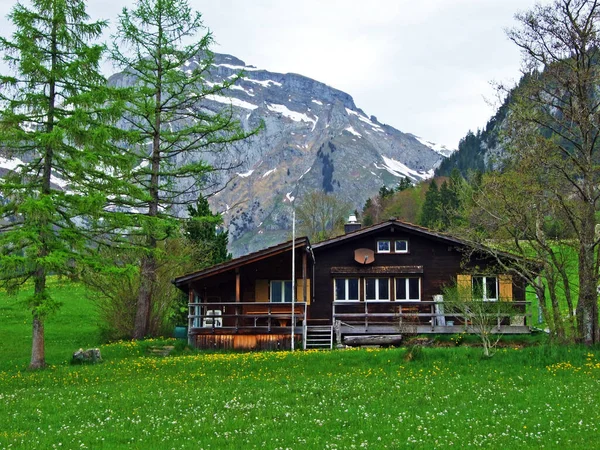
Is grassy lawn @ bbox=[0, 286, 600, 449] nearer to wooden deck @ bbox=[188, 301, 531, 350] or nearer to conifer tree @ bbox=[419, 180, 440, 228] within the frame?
wooden deck @ bbox=[188, 301, 531, 350]

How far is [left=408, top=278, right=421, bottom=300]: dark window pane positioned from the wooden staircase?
5.19 meters

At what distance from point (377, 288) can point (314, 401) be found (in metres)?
20.2

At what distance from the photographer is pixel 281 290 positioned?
120ft

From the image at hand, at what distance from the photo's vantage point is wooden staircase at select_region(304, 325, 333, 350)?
31.4 m

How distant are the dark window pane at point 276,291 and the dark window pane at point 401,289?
251 inches

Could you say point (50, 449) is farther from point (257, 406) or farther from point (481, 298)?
point (481, 298)

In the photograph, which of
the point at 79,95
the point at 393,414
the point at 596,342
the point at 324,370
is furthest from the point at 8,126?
the point at 596,342

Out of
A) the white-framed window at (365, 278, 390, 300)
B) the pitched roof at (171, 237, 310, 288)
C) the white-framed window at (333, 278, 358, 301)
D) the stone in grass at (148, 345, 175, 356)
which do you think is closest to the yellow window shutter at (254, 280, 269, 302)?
the white-framed window at (333, 278, 358, 301)

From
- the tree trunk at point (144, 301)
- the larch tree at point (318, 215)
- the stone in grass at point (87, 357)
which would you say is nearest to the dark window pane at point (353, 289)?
the tree trunk at point (144, 301)

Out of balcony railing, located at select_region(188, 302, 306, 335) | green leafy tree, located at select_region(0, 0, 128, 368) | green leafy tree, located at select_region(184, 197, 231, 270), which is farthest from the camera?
green leafy tree, located at select_region(184, 197, 231, 270)

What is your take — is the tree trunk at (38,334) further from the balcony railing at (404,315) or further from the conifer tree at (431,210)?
the conifer tree at (431,210)

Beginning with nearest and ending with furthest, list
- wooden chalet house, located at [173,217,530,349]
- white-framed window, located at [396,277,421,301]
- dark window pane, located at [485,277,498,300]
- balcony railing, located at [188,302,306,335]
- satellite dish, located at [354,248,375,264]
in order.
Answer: balcony railing, located at [188,302,306,335]
wooden chalet house, located at [173,217,530,349]
dark window pane, located at [485,277,498,300]
satellite dish, located at [354,248,375,264]
white-framed window, located at [396,277,421,301]

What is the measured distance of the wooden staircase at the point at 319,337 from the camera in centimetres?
3144

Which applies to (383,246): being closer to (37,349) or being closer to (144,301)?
(144,301)
